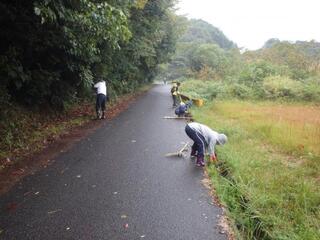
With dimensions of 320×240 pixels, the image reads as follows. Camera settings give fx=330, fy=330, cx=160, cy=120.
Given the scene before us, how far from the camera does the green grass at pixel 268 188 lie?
4.63 meters

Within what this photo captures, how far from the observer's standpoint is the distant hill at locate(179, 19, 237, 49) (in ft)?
358

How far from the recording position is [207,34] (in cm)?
11288

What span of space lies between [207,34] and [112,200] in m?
113

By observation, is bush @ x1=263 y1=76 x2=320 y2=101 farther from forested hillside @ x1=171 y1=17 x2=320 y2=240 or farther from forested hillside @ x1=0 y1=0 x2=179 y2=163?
forested hillside @ x1=0 y1=0 x2=179 y2=163

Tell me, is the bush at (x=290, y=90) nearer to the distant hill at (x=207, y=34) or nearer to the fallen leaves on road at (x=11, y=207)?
the fallen leaves on road at (x=11, y=207)

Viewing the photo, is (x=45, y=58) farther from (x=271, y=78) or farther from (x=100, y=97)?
(x=271, y=78)

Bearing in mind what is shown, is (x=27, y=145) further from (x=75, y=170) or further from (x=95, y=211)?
(x=95, y=211)

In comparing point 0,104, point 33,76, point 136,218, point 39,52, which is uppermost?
point 39,52

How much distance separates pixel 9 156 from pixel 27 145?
0.98 m

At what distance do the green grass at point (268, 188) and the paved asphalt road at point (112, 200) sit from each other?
445 mm

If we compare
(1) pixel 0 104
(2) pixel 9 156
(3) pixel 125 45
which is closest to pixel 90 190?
(2) pixel 9 156

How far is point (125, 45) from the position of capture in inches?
818

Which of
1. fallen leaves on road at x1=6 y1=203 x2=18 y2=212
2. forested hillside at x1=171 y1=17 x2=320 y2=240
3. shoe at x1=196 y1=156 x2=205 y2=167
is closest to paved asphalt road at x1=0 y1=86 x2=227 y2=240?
fallen leaves on road at x1=6 y1=203 x2=18 y2=212

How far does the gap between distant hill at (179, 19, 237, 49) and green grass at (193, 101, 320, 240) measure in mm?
101386
